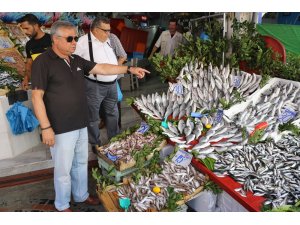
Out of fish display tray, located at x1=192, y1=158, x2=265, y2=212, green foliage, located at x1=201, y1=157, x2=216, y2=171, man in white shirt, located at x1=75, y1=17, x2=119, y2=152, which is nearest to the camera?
fish display tray, located at x1=192, y1=158, x2=265, y2=212

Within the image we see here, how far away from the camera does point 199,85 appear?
476 centimetres

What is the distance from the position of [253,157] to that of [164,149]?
3.73 ft

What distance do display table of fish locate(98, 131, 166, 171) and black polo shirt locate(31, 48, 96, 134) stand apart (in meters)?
0.61

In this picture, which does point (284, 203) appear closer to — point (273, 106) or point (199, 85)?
point (273, 106)

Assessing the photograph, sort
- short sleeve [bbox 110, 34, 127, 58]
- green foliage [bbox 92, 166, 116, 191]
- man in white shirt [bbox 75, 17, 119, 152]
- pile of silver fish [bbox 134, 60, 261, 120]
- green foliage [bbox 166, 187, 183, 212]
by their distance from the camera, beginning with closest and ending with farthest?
1. green foliage [bbox 166, 187, 183, 212]
2. green foliage [bbox 92, 166, 116, 191]
3. pile of silver fish [bbox 134, 60, 261, 120]
4. man in white shirt [bbox 75, 17, 119, 152]
5. short sleeve [bbox 110, 34, 127, 58]

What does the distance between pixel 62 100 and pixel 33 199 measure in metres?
1.87

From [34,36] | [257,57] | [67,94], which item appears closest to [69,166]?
[67,94]

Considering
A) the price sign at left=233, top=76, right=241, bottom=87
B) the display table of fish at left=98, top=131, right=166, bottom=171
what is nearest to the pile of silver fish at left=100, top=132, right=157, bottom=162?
the display table of fish at left=98, top=131, right=166, bottom=171

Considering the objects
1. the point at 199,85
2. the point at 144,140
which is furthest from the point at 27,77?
the point at 199,85

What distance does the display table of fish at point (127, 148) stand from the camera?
11.5 ft

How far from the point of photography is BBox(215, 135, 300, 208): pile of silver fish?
8.95 feet

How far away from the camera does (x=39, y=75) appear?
9.58 feet

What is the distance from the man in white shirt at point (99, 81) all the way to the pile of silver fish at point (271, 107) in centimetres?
216

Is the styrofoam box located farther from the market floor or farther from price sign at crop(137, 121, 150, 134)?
the market floor
